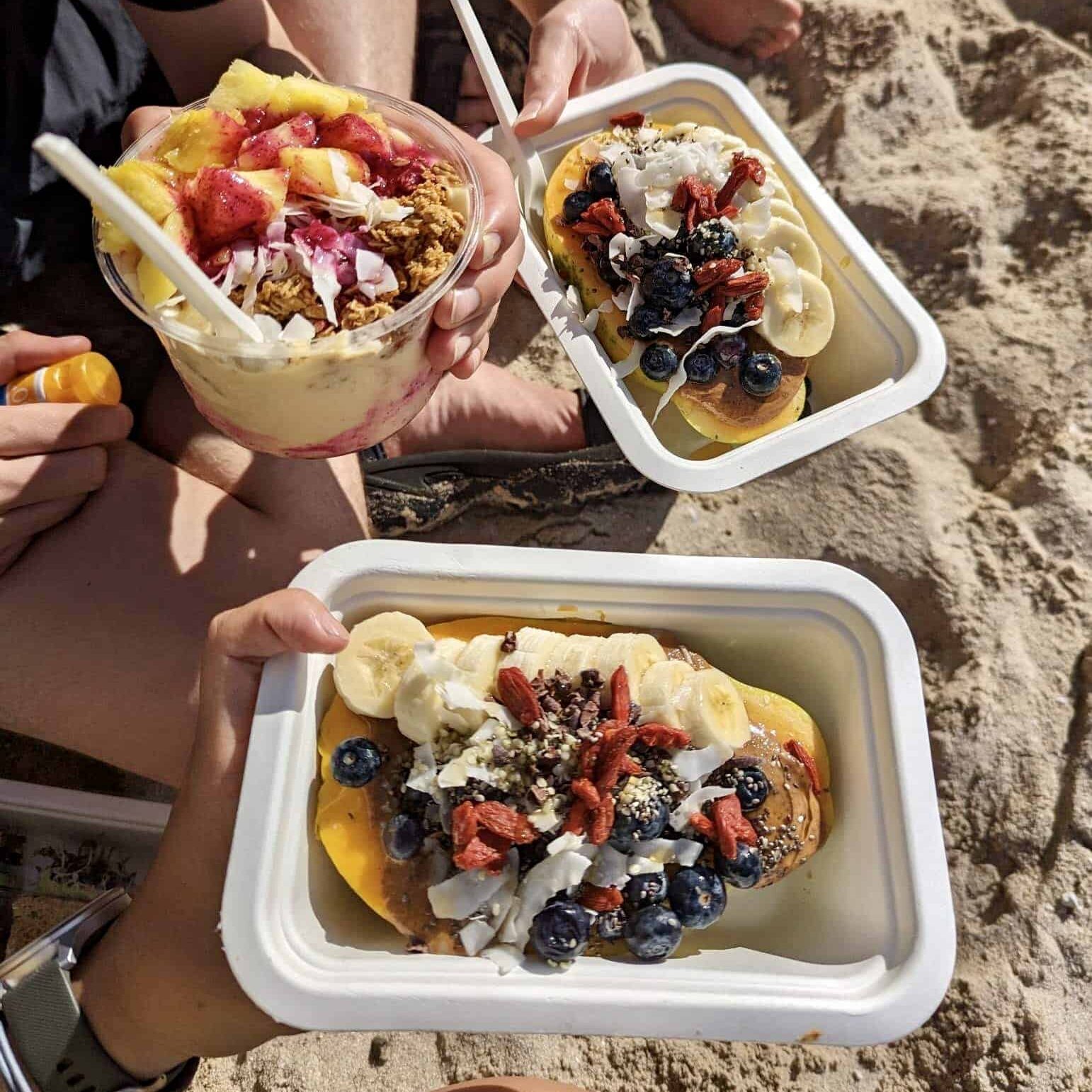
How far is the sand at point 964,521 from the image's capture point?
1685 millimetres

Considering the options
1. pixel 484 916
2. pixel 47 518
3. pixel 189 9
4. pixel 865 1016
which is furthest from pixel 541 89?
pixel 865 1016

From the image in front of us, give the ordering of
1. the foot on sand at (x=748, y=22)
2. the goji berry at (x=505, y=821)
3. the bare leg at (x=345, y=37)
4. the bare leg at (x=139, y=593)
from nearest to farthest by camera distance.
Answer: the goji berry at (x=505, y=821), the bare leg at (x=139, y=593), the bare leg at (x=345, y=37), the foot on sand at (x=748, y=22)

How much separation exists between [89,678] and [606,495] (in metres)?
1.16

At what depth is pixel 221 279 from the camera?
41.1 inches

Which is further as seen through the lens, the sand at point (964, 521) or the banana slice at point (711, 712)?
the sand at point (964, 521)

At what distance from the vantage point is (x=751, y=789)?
4.04 feet

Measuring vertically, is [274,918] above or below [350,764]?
below

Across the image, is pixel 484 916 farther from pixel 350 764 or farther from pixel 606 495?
pixel 606 495

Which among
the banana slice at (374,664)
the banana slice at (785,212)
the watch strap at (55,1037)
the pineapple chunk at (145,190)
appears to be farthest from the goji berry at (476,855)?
the banana slice at (785,212)

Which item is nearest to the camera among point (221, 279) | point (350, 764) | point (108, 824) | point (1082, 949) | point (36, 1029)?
point (221, 279)

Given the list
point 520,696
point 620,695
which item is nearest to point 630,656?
point 620,695

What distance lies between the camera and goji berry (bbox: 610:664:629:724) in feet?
3.89

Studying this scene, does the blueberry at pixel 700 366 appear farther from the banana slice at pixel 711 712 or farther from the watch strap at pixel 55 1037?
the watch strap at pixel 55 1037

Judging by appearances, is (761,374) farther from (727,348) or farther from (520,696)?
(520,696)
